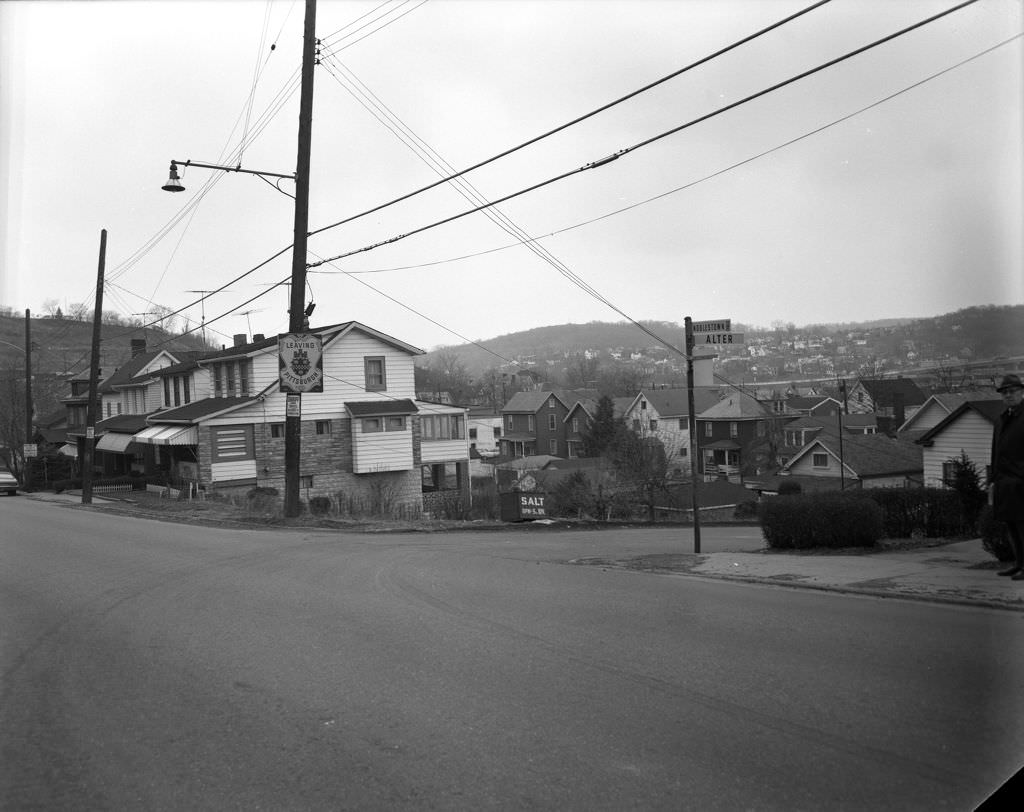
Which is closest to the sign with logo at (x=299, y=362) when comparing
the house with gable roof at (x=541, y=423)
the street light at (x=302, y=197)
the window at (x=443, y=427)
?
the street light at (x=302, y=197)

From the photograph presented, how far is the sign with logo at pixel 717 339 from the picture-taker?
41.2 ft

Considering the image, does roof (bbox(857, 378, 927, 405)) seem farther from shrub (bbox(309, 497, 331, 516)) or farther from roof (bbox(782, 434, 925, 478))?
shrub (bbox(309, 497, 331, 516))

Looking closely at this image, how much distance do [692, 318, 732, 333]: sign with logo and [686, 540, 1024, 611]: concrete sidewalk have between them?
322cm

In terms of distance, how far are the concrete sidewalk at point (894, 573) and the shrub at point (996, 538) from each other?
0.14m

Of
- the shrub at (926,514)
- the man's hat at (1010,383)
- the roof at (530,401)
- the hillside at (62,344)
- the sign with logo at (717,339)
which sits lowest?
the shrub at (926,514)

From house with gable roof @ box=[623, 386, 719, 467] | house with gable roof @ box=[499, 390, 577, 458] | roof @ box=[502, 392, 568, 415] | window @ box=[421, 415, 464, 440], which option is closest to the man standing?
window @ box=[421, 415, 464, 440]

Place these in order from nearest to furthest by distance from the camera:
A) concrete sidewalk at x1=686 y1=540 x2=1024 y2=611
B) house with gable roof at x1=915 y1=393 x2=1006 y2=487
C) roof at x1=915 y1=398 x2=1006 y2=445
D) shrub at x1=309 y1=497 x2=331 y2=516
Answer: concrete sidewalk at x1=686 y1=540 x2=1024 y2=611 → roof at x1=915 y1=398 x2=1006 y2=445 → house with gable roof at x1=915 y1=393 x2=1006 y2=487 → shrub at x1=309 y1=497 x2=331 y2=516

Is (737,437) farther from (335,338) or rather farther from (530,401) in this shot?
(335,338)

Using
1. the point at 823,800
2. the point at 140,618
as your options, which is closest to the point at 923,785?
the point at 823,800

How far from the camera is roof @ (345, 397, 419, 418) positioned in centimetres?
4034

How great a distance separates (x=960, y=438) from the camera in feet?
99.8

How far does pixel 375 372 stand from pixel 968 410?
2495 cm

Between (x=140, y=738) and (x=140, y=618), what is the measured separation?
388cm

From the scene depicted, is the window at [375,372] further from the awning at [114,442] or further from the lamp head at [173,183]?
the lamp head at [173,183]
